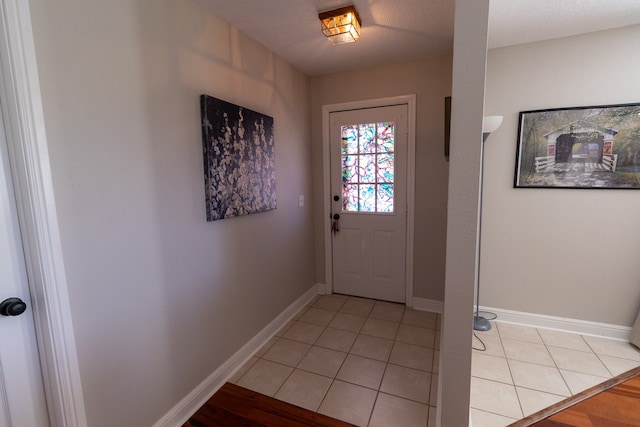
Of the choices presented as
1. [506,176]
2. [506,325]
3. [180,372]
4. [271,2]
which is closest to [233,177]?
[271,2]

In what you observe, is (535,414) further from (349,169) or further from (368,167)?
(349,169)

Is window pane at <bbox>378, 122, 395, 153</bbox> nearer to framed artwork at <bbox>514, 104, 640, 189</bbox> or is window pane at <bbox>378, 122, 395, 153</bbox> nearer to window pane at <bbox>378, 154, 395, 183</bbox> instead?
window pane at <bbox>378, 154, 395, 183</bbox>

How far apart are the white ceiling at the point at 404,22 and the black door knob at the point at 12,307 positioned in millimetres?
1742

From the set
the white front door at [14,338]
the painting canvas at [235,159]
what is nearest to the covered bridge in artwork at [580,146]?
the painting canvas at [235,159]

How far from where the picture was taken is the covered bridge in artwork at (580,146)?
7.04ft

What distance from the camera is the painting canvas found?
1723 millimetres

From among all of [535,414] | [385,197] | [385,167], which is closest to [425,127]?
[385,167]

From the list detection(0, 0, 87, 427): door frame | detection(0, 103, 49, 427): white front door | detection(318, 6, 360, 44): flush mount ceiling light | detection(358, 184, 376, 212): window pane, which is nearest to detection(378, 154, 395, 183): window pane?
detection(358, 184, 376, 212): window pane

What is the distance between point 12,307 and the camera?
3.31ft

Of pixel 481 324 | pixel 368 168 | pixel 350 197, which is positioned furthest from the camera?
pixel 350 197

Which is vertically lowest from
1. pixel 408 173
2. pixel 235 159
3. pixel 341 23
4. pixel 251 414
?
pixel 251 414

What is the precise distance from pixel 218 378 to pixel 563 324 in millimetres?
2786

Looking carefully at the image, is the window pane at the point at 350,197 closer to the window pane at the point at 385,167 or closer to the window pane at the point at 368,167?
the window pane at the point at 368,167

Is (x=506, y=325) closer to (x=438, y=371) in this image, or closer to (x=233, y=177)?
(x=438, y=371)
